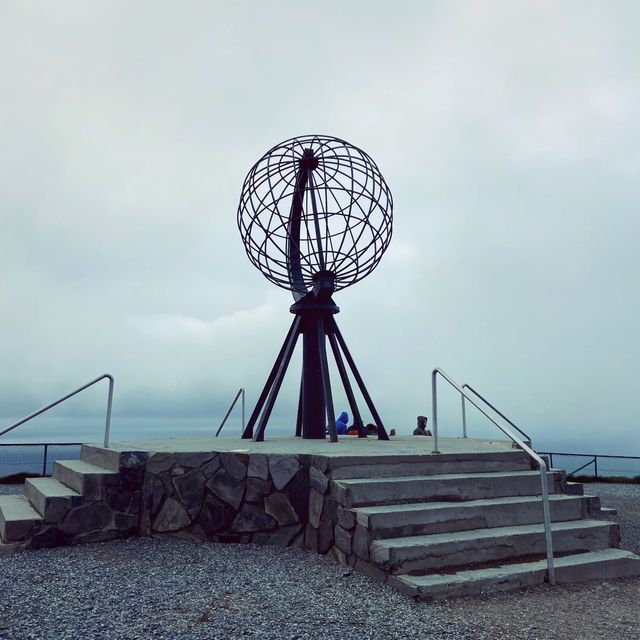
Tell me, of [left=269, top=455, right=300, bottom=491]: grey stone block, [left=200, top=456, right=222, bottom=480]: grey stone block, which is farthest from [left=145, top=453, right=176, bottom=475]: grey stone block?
[left=269, top=455, right=300, bottom=491]: grey stone block

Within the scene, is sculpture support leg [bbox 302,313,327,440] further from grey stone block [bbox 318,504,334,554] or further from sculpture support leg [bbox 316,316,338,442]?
grey stone block [bbox 318,504,334,554]

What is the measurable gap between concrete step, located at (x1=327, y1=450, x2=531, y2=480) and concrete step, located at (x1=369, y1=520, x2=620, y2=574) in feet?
2.45

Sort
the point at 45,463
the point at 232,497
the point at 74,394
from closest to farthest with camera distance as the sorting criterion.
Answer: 1. the point at 232,497
2. the point at 74,394
3. the point at 45,463

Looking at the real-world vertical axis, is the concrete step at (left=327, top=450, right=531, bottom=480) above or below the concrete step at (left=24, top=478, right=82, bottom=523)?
above

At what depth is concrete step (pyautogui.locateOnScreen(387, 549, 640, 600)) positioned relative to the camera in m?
3.92

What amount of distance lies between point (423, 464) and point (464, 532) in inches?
32.2

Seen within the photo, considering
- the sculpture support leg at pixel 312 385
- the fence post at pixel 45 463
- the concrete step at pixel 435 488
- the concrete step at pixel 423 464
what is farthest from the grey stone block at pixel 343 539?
the fence post at pixel 45 463

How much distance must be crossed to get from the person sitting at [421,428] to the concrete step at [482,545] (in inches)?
239

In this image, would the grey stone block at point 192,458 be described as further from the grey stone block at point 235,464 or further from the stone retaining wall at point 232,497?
the grey stone block at point 235,464

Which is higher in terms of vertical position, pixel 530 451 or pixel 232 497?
pixel 530 451

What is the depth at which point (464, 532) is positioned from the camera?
15.4ft

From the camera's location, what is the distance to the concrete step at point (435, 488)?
4.80 m

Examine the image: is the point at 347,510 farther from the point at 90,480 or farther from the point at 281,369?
the point at 281,369

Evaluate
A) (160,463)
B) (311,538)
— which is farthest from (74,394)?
(311,538)
